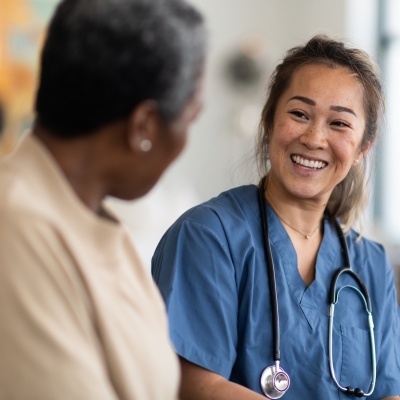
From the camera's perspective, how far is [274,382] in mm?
1412

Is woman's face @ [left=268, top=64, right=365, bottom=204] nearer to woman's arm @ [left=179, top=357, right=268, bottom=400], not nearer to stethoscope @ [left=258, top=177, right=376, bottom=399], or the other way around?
stethoscope @ [left=258, top=177, right=376, bottom=399]

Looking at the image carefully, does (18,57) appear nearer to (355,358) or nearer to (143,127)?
(355,358)

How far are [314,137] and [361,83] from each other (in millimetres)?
184

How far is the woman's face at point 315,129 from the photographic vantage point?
1591 mm

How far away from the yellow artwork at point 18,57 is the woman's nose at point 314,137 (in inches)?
116

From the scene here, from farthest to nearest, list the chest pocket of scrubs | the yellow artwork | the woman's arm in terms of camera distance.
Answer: the yellow artwork < the chest pocket of scrubs < the woman's arm

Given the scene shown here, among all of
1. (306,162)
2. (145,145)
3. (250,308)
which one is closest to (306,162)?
(306,162)

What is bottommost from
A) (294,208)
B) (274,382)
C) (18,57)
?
(274,382)

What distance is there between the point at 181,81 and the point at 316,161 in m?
0.84

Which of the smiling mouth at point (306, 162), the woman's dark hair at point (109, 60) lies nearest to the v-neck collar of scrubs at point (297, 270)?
the smiling mouth at point (306, 162)

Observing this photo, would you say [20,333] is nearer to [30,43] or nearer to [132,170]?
[132,170]

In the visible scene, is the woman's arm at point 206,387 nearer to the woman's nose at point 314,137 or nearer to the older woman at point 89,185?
the older woman at point 89,185

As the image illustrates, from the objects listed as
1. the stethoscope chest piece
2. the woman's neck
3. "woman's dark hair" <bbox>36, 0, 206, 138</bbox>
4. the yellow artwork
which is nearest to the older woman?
"woman's dark hair" <bbox>36, 0, 206, 138</bbox>

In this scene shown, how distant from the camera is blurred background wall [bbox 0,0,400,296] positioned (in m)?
4.28
